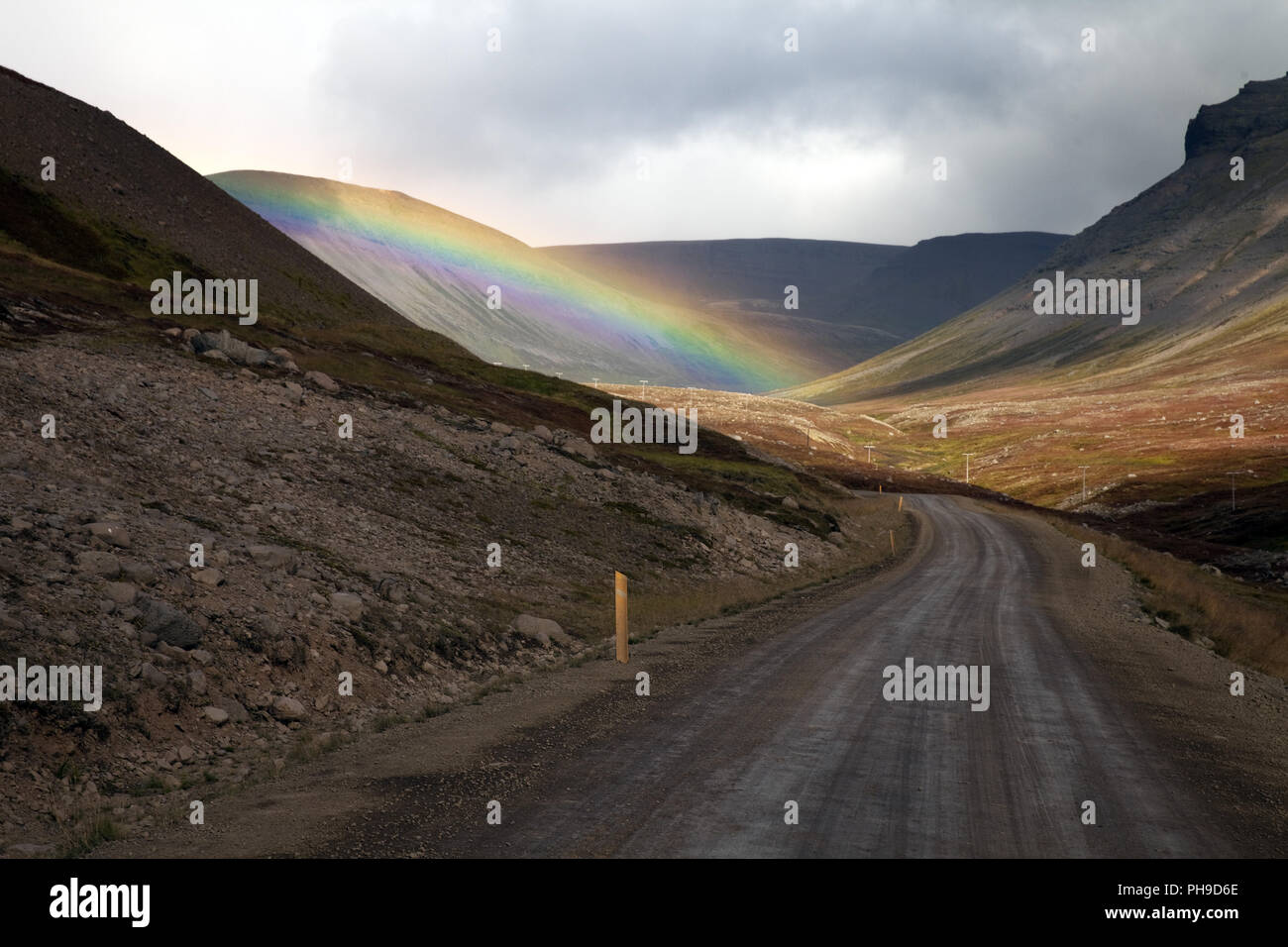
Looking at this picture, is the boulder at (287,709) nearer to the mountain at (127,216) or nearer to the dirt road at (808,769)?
the dirt road at (808,769)

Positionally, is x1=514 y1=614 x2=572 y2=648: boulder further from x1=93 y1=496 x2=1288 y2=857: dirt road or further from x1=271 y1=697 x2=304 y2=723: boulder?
x1=271 y1=697 x2=304 y2=723: boulder

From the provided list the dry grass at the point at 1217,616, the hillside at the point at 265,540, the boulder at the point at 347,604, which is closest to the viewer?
the hillside at the point at 265,540

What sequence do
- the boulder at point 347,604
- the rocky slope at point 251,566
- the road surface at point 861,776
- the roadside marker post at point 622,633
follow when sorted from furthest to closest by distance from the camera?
the roadside marker post at point 622,633, the boulder at point 347,604, the rocky slope at point 251,566, the road surface at point 861,776

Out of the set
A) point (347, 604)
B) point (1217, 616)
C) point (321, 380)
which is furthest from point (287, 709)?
point (1217, 616)

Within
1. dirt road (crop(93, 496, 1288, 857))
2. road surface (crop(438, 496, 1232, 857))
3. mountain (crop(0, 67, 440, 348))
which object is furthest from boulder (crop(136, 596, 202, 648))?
mountain (crop(0, 67, 440, 348))

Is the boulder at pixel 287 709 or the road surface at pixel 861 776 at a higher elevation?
the boulder at pixel 287 709

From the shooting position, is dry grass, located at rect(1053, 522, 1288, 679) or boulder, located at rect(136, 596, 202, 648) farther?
dry grass, located at rect(1053, 522, 1288, 679)

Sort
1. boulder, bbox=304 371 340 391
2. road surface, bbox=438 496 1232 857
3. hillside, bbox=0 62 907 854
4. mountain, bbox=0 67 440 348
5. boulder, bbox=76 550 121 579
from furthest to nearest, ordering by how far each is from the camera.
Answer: mountain, bbox=0 67 440 348
boulder, bbox=304 371 340 391
boulder, bbox=76 550 121 579
hillside, bbox=0 62 907 854
road surface, bbox=438 496 1232 857

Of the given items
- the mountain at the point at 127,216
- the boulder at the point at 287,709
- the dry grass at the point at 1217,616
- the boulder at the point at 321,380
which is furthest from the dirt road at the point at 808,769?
the mountain at the point at 127,216

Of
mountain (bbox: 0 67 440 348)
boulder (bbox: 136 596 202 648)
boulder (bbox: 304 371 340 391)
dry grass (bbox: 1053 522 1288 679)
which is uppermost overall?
mountain (bbox: 0 67 440 348)

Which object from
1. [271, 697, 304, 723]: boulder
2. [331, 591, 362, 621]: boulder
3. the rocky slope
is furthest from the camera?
[331, 591, 362, 621]: boulder

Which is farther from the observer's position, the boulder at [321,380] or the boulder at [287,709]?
the boulder at [321,380]

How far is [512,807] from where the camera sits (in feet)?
30.4
